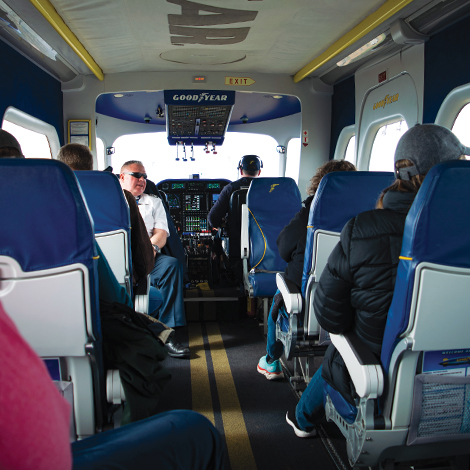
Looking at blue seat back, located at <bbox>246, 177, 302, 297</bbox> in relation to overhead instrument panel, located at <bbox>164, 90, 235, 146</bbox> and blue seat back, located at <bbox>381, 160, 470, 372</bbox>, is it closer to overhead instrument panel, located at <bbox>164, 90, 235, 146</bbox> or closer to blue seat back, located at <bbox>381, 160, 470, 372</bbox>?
→ blue seat back, located at <bbox>381, 160, 470, 372</bbox>

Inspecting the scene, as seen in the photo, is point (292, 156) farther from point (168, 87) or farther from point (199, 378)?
point (199, 378)

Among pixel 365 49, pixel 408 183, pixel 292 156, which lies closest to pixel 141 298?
pixel 408 183

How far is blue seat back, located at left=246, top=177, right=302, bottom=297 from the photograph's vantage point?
11.1ft

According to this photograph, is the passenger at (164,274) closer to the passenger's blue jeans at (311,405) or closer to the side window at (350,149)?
the passenger's blue jeans at (311,405)

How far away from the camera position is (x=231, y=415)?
91.2 inches

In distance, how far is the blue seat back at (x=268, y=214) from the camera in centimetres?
338

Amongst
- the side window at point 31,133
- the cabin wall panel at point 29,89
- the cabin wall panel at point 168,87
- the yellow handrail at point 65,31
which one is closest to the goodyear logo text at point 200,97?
the cabin wall panel at point 168,87

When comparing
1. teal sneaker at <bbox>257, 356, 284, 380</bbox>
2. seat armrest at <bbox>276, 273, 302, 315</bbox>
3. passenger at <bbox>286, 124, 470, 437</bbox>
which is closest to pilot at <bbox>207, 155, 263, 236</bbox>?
teal sneaker at <bbox>257, 356, 284, 380</bbox>

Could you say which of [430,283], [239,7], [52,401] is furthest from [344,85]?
[52,401]

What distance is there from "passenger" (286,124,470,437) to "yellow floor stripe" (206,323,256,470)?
75cm

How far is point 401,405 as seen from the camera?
1.27 m

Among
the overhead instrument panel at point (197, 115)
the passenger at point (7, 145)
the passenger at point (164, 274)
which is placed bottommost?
the passenger at point (164, 274)

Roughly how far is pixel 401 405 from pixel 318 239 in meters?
0.98

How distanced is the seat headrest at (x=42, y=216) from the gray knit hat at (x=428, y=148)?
1.12m
